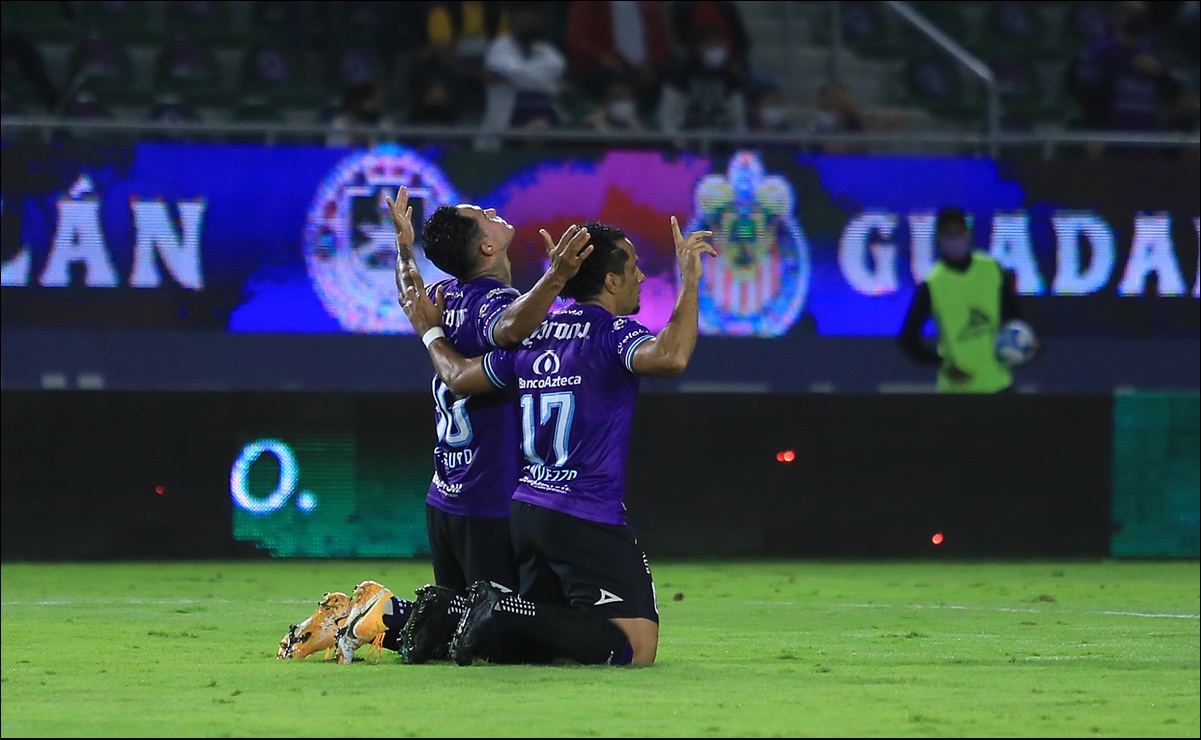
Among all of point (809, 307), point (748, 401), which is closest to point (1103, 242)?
point (809, 307)

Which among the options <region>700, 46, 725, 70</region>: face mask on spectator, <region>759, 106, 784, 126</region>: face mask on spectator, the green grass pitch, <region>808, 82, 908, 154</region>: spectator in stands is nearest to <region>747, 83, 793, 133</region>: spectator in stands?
<region>759, 106, 784, 126</region>: face mask on spectator

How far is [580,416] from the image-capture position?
24.1 ft

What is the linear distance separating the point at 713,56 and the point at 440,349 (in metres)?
8.71

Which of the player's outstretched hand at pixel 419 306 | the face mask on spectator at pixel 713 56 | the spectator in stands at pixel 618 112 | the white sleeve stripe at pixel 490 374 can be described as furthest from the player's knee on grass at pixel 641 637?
the face mask on spectator at pixel 713 56

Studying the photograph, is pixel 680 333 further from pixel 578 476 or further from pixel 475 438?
pixel 475 438

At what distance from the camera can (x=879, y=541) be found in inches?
547

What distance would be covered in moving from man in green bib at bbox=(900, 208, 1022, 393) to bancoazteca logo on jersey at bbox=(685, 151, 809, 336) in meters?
0.91

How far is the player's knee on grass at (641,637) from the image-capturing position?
23.8 feet

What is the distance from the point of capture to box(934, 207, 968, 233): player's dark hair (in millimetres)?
14867

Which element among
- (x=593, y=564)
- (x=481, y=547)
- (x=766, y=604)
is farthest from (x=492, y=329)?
(x=766, y=604)

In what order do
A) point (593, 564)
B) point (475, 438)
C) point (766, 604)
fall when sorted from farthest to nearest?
point (766, 604) → point (475, 438) → point (593, 564)

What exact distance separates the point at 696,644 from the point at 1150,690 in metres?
2.29

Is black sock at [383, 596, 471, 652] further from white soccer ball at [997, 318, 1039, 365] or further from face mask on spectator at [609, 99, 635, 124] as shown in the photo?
face mask on spectator at [609, 99, 635, 124]

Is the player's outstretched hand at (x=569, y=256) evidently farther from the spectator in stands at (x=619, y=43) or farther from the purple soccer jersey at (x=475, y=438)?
the spectator in stands at (x=619, y=43)
